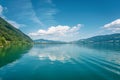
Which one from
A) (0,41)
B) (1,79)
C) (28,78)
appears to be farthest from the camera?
(0,41)

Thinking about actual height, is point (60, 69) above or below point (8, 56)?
below

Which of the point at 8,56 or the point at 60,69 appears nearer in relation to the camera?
the point at 60,69

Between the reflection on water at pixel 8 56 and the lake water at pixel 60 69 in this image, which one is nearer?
the lake water at pixel 60 69

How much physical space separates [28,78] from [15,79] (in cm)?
297

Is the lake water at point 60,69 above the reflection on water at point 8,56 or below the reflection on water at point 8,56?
below

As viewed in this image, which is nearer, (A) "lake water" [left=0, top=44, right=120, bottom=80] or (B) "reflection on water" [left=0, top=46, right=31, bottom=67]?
(A) "lake water" [left=0, top=44, right=120, bottom=80]

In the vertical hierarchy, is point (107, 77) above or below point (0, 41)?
below

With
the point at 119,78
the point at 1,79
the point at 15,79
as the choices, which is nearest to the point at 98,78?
the point at 119,78

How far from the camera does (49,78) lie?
122ft

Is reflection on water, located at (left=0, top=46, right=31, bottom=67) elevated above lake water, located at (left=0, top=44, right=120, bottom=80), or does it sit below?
above

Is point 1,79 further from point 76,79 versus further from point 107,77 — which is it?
point 107,77

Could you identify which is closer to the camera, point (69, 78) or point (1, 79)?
point (1, 79)

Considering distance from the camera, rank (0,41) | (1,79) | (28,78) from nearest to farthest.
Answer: (1,79) < (28,78) < (0,41)

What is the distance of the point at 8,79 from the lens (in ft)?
116
